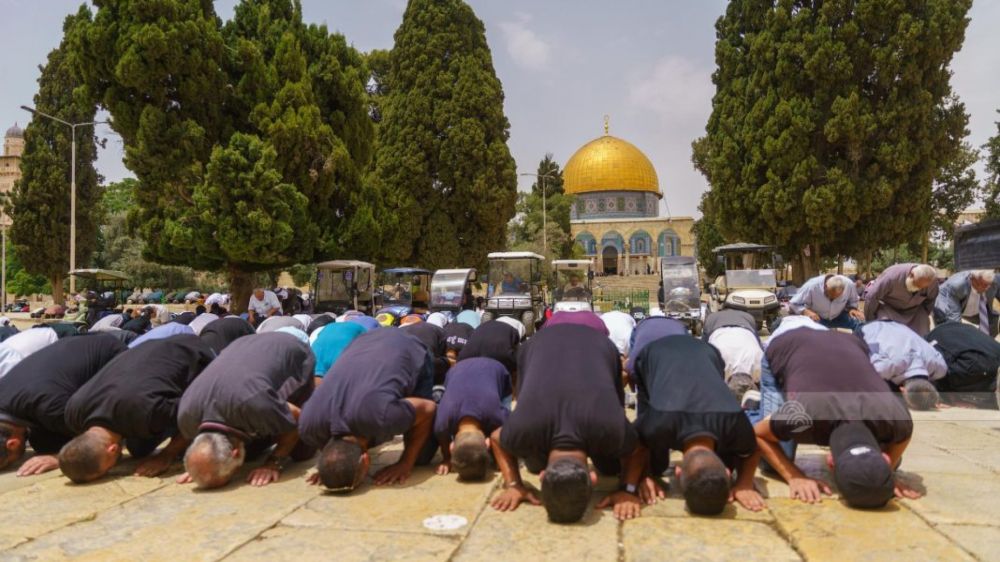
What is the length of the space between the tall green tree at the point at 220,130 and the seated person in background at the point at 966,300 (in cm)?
1441

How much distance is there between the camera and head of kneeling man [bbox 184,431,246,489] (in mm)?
4297

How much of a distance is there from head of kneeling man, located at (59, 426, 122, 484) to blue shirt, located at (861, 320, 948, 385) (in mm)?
6350

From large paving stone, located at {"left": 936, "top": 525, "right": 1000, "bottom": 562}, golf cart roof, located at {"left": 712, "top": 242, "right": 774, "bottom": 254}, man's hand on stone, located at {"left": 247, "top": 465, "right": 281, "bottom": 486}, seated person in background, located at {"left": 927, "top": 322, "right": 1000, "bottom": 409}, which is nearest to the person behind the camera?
large paving stone, located at {"left": 936, "top": 525, "right": 1000, "bottom": 562}

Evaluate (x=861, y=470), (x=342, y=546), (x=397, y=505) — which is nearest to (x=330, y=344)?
(x=397, y=505)

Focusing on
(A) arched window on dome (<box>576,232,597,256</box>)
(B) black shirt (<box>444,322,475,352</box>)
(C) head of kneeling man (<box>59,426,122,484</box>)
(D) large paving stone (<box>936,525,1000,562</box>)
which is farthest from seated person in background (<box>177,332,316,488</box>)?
(A) arched window on dome (<box>576,232,597,256</box>)

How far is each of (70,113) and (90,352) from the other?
1078 inches

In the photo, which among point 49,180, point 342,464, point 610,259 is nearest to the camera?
point 342,464

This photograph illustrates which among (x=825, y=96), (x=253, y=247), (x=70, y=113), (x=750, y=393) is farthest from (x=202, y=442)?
(x=70, y=113)

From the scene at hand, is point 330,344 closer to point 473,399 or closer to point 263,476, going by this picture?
point 263,476

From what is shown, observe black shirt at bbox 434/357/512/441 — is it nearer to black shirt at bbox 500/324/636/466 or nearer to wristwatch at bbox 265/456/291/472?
black shirt at bbox 500/324/636/466

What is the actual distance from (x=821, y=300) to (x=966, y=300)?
2.05 m

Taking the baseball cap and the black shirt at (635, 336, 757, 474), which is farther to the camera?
the black shirt at (635, 336, 757, 474)

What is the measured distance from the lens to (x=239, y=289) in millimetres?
19344


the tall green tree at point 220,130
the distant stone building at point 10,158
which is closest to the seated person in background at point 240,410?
the tall green tree at point 220,130
